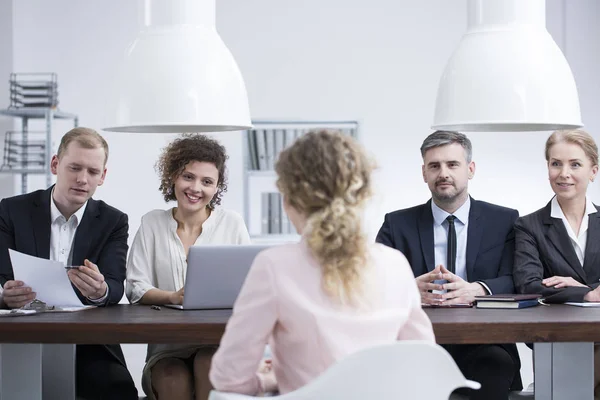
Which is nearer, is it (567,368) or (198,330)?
(198,330)

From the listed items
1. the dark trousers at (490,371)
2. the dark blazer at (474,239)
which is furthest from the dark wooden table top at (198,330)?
the dark blazer at (474,239)

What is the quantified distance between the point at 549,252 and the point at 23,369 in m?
2.00

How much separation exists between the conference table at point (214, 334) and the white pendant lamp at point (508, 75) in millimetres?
609

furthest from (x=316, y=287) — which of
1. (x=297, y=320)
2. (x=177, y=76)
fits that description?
(x=177, y=76)

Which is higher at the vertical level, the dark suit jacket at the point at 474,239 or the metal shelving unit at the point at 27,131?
the metal shelving unit at the point at 27,131

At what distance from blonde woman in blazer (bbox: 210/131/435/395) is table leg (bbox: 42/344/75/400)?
4.07ft

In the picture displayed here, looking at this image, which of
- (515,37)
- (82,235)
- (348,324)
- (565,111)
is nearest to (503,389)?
(565,111)

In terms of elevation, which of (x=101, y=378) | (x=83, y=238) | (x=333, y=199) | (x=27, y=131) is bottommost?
(x=101, y=378)

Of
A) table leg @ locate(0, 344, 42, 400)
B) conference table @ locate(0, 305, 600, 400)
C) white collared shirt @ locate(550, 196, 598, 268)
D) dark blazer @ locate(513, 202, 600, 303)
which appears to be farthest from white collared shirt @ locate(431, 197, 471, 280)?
table leg @ locate(0, 344, 42, 400)

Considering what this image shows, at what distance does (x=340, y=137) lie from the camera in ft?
5.87

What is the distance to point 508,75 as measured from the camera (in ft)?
8.37

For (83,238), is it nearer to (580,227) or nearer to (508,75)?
(508,75)

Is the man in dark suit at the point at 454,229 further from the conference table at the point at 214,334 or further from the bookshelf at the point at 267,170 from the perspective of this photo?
the bookshelf at the point at 267,170

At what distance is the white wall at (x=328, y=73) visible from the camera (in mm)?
6703
